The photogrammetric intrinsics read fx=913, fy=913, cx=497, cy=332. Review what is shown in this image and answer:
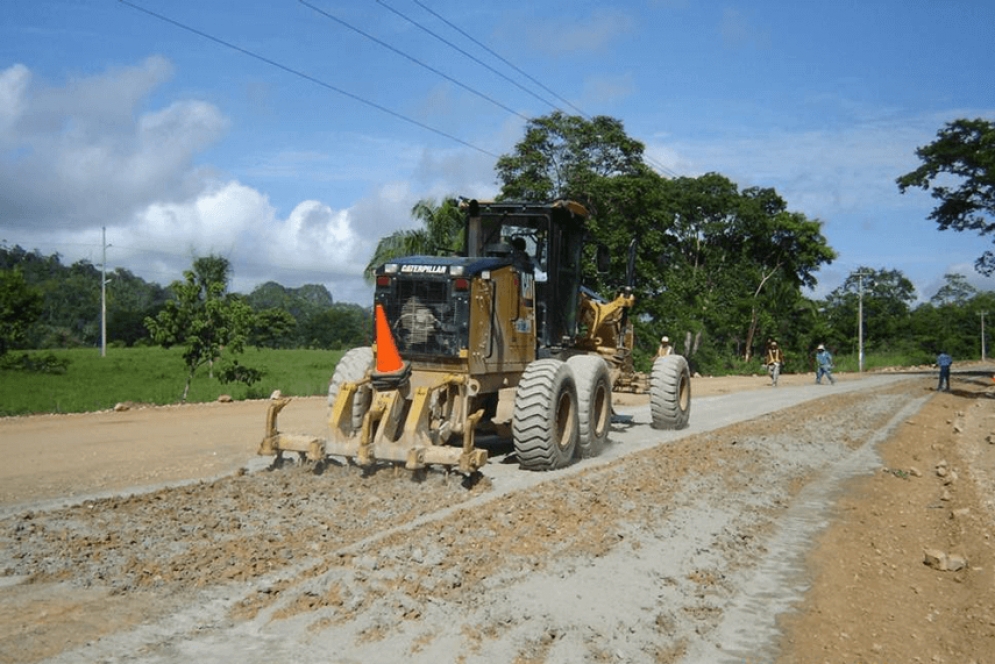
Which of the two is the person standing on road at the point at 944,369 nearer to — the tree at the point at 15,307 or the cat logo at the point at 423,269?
the cat logo at the point at 423,269

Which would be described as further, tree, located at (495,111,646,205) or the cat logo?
tree, located at (495,111,646,205)

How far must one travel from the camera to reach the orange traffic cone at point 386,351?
10.3m

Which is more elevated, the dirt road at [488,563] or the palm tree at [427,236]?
the palm tree at [427,236]

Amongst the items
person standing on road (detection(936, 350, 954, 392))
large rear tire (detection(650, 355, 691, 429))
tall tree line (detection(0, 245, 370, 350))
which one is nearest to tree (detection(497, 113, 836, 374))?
person standing on road (detection(936, 350, 954, 392))

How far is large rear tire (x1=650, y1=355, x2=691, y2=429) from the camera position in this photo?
51.0 ft

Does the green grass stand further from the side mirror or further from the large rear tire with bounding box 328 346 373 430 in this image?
the side mirror

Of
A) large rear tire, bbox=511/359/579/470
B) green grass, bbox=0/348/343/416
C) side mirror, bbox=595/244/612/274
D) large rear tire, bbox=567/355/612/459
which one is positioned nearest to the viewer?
large rear tire, bbox=511/359/579/470

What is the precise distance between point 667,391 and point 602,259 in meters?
3.18

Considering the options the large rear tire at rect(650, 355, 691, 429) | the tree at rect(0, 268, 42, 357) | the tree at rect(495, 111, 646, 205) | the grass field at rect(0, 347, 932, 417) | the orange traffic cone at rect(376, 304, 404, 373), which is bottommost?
the grass field at rect(0, 347, 932, 417)

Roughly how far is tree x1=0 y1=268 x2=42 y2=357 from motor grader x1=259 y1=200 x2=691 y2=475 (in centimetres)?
2249

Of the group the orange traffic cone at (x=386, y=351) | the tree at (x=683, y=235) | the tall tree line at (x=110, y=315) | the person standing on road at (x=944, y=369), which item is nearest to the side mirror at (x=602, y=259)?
the orange traffic cone at (x=386, y=351)

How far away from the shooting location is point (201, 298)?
24.1 metres

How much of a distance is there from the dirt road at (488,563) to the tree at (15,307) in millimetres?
19497

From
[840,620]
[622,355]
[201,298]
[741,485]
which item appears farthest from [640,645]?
[201,298]
